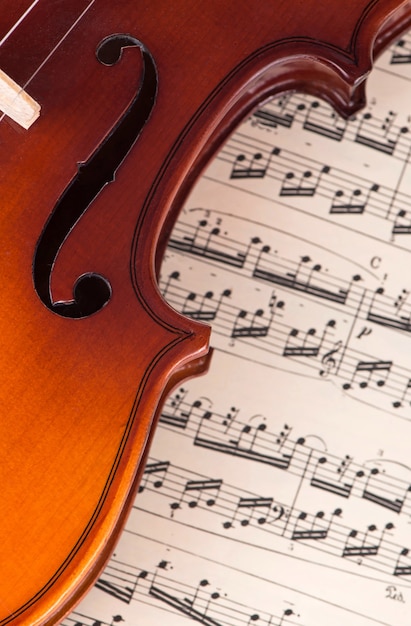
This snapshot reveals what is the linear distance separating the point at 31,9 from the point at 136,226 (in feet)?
1.16

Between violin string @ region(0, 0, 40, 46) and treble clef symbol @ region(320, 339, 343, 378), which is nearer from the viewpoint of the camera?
violin string @ region(0, 0, 40, 46)

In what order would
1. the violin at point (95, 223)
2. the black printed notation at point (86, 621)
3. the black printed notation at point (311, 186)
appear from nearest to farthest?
1. the violin at point (95, 223)
2. the black printed notation at point (86, 621)
3. the black printed notation at point (311, 186)

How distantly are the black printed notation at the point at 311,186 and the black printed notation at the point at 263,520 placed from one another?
522mm

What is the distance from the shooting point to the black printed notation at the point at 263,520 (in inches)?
48.1

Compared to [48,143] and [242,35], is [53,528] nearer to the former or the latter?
[48,143]

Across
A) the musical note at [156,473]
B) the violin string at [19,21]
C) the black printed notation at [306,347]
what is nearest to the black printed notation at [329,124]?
the black printed notation at [306,347]

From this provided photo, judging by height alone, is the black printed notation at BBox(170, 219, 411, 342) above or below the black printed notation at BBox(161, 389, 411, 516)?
above

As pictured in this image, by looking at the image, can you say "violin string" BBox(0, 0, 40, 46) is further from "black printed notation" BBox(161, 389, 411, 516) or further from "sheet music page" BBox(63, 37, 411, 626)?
"black printed notation" BBox(161, 389, 411, 516)

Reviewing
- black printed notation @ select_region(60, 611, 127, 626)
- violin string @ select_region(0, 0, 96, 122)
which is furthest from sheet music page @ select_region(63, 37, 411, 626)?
violin string @ select_region(0, 0, 96, 122)

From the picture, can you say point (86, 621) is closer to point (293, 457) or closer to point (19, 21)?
point (293, 457)

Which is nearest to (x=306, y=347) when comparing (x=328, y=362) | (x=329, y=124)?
(x=328, y=362)

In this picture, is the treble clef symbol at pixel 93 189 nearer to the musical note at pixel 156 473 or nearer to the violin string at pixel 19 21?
the violin string at pixel 19 21

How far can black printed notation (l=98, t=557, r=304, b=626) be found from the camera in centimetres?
120

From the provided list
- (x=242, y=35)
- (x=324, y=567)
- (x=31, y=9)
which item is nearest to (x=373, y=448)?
(x=324, y=567)
